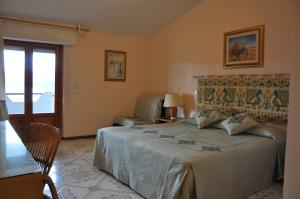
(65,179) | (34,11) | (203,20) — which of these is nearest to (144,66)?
(203,20)

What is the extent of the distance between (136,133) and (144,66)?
310 cm

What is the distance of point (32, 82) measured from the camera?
4.82 metres

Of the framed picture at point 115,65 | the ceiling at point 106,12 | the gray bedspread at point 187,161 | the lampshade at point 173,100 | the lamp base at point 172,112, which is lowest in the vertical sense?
the gray bedspread at point 187,161

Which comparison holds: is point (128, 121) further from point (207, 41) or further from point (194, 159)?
point (194, 159)

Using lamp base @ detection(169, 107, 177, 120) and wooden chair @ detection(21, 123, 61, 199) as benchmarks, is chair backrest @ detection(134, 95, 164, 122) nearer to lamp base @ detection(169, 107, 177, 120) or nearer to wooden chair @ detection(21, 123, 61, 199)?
lamp base @ detection(169, 107, 177, 120)

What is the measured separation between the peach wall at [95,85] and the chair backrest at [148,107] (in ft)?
0.83

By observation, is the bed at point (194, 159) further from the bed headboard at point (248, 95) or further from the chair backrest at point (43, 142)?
the chair backrest at point (43, 142)

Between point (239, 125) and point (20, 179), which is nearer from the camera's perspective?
point (20, 179)

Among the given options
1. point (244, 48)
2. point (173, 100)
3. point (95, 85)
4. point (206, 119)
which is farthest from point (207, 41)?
point (95, 85)

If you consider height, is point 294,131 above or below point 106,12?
below

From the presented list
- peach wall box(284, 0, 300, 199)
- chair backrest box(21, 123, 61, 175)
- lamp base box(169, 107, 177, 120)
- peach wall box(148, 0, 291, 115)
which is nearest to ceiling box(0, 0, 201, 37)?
peach wall box(148, 0, 291, 115)

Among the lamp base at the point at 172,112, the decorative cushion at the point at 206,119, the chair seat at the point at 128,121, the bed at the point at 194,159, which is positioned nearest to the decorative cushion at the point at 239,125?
the bed at the point at 194,159

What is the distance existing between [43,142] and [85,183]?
136cm

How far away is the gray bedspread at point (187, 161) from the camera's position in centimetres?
221
